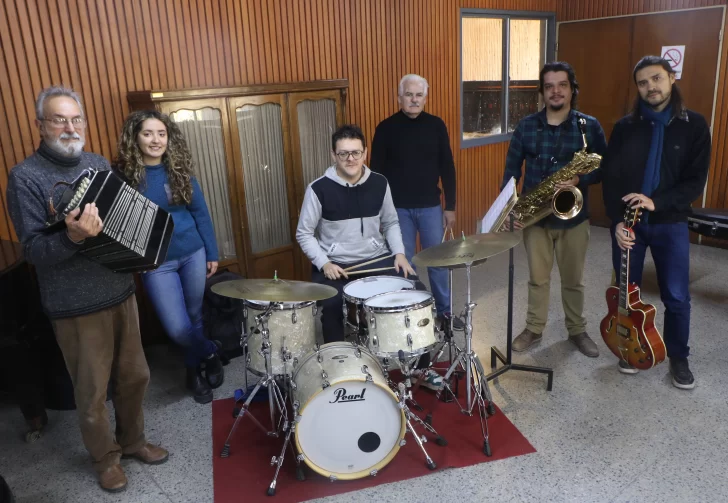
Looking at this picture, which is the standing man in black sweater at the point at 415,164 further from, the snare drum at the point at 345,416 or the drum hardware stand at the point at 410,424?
the snare drum at the point at 345,416

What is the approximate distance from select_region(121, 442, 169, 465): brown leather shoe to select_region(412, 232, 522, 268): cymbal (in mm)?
1542

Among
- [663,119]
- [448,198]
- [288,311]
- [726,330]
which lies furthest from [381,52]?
[726,330]

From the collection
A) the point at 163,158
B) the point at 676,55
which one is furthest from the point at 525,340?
the point at 676,55

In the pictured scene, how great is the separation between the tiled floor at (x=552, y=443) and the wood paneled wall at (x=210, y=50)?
144 cm

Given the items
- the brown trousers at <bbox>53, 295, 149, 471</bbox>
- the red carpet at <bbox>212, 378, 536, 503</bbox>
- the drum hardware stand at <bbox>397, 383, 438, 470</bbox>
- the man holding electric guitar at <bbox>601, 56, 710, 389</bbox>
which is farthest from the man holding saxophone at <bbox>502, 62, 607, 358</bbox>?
the brown trousers at <bbox>53, 295, 149, 471</bbox>

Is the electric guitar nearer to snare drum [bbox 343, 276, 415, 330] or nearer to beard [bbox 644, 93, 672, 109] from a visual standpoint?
beard [bbox 644, 93, 672, 109]

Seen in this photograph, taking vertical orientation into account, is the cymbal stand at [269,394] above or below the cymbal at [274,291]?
below

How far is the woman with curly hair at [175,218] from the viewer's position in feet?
9.53

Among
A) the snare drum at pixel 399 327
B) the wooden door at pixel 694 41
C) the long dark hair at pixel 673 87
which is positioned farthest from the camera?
the wooden door at pixel 694 41

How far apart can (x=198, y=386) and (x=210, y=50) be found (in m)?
2.28

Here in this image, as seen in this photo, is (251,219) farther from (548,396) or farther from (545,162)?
(548,396)

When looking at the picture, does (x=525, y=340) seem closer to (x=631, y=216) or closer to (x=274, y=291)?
(x=631, y=216)

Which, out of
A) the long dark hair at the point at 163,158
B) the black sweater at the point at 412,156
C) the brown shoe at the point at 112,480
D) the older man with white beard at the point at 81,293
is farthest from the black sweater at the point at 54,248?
the black sweater at the point at 412,156

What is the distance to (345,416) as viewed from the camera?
237cm
